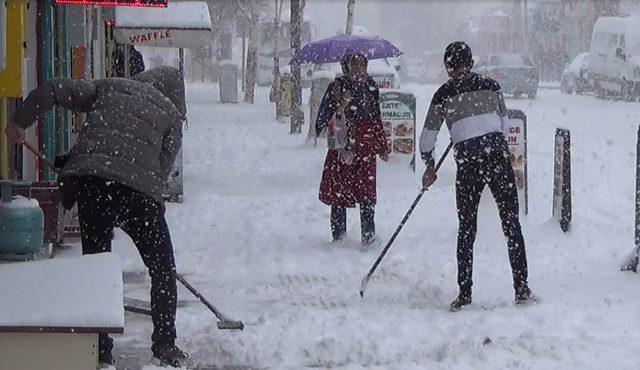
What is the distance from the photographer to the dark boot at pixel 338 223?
1083 cm

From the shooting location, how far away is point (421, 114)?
98.6ft

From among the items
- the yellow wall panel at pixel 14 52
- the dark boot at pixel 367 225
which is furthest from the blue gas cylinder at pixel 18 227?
the dark boot at pixel 367 225

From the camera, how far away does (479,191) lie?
8.05 meters

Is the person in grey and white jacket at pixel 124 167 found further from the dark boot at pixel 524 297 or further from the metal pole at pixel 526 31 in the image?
the metal pole at pixel 526 31

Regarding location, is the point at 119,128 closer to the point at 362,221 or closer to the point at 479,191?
the point at 479,191

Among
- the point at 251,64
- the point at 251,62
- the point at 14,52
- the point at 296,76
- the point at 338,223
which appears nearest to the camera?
the point at 14,52

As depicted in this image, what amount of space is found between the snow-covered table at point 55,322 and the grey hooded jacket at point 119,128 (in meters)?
0.94

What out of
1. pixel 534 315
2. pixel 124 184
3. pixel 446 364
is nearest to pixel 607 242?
pixel 534 315

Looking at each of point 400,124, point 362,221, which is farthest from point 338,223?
point 400,124

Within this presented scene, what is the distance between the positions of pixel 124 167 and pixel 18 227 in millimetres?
662

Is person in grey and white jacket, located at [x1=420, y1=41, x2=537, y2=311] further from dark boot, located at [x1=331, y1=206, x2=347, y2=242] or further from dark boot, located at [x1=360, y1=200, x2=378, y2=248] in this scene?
dark boot, located at [x1=331, y1=206, x2=347, y2=242]

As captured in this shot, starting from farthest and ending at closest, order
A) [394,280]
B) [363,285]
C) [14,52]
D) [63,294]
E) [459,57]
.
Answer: [394,280] → [363,285] → [459,57] → [14,52] → [63,294]

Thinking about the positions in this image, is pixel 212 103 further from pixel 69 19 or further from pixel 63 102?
pixel 63 102

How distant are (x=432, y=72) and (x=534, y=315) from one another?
80649 millimetres
